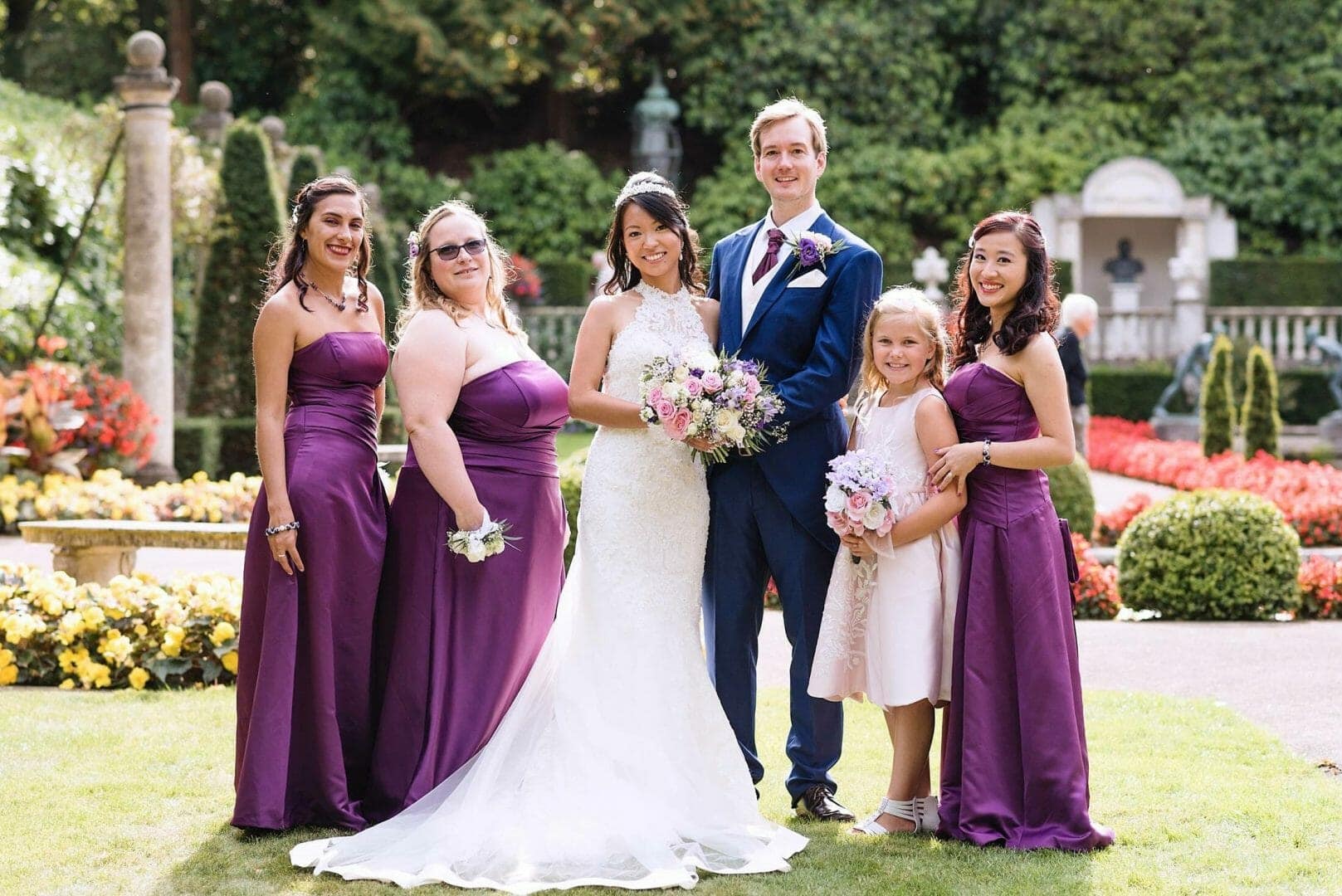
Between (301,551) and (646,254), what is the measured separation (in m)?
1.38

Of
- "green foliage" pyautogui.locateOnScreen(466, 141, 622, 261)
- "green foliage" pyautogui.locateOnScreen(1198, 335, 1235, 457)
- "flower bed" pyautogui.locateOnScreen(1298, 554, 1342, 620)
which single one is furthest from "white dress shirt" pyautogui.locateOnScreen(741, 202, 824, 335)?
"green foliage" pyautogui.locateOnScreen(466, 141, 622, 261)

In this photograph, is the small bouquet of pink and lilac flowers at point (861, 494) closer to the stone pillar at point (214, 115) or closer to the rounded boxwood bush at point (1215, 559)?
the rounded boxwood bush at point (1215, 559)


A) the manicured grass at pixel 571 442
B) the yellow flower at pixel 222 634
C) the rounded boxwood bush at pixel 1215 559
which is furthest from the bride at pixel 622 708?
the manicured grass at pixel 571 442

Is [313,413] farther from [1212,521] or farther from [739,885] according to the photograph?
[1212,521]

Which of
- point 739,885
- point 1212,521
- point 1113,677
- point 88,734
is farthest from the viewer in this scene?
point 1212,521

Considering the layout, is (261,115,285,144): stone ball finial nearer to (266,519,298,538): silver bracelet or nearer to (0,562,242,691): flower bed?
(0,562,242,691): flower bed

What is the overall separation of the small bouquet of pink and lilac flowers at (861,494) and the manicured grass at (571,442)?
36.4ft

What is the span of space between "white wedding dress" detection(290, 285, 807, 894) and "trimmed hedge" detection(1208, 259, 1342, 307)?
1933cm

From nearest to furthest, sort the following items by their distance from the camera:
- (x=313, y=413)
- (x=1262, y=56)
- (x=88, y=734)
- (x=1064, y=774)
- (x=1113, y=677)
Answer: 1. (x=1064, y=774)
2. (x=313, y=413)
3. (x=88, y=734)
4. (x=1113, y=677)
5. (x=1262, y=56)

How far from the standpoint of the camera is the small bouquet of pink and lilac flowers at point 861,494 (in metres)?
4.17

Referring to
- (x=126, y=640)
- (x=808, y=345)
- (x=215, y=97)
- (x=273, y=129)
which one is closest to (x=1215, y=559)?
(x=808, y=345)

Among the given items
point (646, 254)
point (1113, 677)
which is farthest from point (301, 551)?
point (1113, 677)

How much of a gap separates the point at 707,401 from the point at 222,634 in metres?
3.11

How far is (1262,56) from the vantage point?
23594 mm
